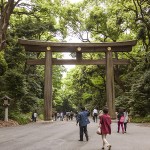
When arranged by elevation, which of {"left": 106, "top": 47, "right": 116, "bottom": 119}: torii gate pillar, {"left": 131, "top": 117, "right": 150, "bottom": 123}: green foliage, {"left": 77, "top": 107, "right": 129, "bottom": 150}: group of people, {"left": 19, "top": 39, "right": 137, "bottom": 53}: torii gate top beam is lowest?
{"left": 131, "top": 117, "right": 150, "bottom": 123}: green foliage

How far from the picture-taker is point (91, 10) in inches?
1416

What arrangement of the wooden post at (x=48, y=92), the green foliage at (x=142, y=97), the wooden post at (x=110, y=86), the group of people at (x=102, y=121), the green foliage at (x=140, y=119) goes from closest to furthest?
the group of people at (x=102, y=121)
the wooden post at (x=48, y=92)
the green foliage at (x=140, y=119)
the wooden post at (x=110, y=86)
the green foliage at (x=142, y=97)

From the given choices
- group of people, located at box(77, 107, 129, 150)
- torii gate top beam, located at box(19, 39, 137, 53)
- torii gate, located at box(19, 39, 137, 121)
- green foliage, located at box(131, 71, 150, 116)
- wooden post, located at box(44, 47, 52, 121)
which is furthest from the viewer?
green foliage, located at box(131, 71, 150, 116)

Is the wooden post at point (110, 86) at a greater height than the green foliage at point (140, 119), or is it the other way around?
the wooden post at point (110, 86)

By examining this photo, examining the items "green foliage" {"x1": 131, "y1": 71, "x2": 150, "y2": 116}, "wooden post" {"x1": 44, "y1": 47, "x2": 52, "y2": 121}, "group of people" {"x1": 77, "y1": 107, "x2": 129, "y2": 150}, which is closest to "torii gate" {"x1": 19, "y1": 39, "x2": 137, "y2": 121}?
"wooden post" {"x1": 44, "y1": 47, "x2": 52, "y2": 121}

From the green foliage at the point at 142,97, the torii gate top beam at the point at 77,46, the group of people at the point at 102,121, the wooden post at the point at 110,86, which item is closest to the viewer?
the group of people at the point at 102,121

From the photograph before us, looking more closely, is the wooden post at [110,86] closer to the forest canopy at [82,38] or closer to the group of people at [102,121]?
the forest canopy at [82,38]

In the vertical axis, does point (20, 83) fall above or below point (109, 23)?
below

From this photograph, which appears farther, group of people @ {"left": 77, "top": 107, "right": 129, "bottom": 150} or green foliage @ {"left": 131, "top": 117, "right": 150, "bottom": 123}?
green foliage @ {"left": 131, "top": 117, "right": 150, "bottom": 123}

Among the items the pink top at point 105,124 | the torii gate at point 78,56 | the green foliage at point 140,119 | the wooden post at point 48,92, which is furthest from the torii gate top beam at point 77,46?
the pink top at point 105,124

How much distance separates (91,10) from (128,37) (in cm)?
575

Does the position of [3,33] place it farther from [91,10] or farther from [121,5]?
[91,10]

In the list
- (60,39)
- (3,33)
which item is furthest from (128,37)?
(3,33)

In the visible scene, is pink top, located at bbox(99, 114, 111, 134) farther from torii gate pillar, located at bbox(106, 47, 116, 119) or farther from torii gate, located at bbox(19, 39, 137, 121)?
torii gate pillar, located at bbox(106, 47, 116, 119)
